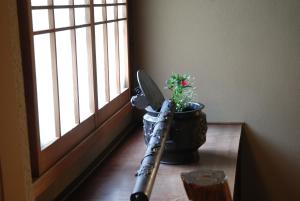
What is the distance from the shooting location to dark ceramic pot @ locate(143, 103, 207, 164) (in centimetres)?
198

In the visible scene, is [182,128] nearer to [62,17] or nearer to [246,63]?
[62,17]

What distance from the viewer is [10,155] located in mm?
1144

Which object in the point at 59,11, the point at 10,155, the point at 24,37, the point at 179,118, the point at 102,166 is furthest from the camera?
the point at 102,166

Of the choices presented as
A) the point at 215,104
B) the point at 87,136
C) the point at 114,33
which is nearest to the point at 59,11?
the point at 87,136

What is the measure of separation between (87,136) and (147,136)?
25cm

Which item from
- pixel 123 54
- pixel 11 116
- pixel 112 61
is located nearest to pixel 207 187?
pixel 11 116

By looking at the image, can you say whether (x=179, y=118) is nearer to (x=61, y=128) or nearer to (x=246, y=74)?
(x=61, y=128)

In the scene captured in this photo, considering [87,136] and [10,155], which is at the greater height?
[10,155]

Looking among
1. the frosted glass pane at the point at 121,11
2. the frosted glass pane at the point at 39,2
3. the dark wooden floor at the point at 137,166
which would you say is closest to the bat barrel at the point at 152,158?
the dark wooden floor at the point at 137,166

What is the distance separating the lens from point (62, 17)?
1754mm

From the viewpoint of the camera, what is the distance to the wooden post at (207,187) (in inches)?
52.2

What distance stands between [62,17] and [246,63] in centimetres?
122

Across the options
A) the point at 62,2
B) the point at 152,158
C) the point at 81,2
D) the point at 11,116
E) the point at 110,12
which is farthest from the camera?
the point at 110,12

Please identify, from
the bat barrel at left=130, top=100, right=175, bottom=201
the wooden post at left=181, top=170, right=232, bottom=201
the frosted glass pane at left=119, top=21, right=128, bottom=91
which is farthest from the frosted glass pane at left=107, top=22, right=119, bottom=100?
the wooden post at left=181, top=170, right=232, bottom=201
